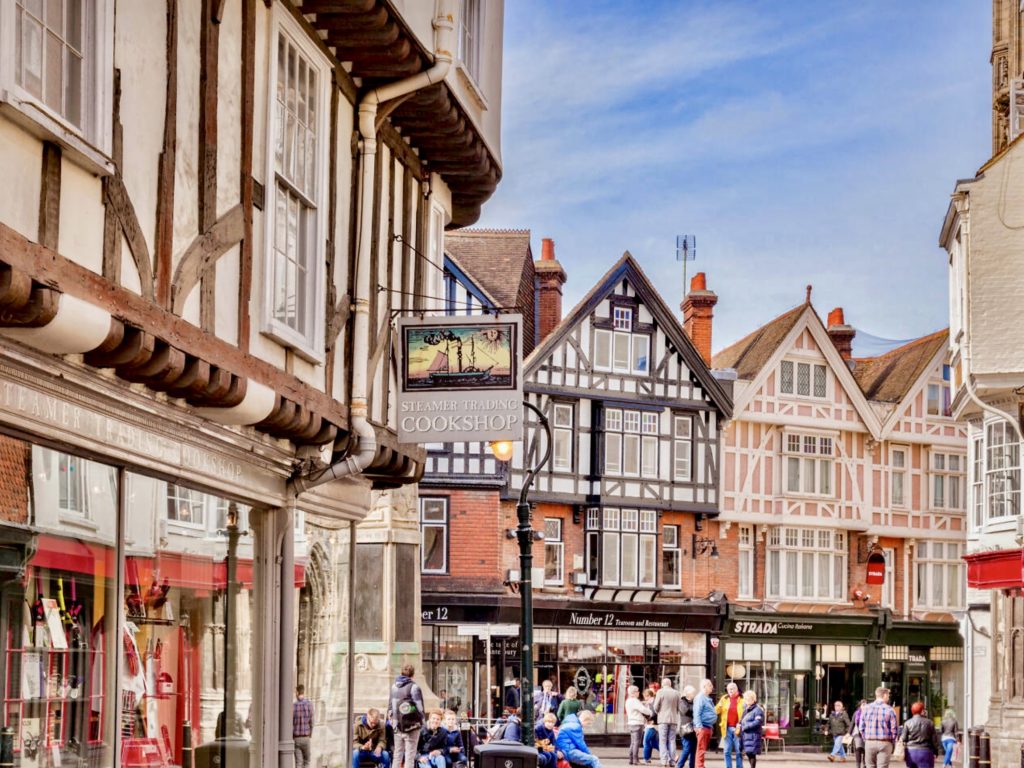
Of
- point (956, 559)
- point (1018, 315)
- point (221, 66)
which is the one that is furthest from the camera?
point (956, 559)

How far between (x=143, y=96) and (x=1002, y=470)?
2459 centimetres

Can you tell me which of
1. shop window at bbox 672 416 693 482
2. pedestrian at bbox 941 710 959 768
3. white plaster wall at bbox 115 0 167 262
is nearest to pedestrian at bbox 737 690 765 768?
pedestrian at bbox 941 710 959 768

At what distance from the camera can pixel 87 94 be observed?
783 cm

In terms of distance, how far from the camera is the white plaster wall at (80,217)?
752 centimetres

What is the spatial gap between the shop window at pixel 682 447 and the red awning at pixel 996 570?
1262cm

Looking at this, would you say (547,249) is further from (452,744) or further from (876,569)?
(452,744)

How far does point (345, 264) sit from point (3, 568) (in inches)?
222

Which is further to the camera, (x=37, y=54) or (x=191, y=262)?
(x=191, y=262)

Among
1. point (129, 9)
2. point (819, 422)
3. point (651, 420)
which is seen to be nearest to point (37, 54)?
point (129, 9)

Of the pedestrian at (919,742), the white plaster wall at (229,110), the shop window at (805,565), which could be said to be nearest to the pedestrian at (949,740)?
the pedestrian at (919,742)

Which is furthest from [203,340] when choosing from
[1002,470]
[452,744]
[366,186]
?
Answer: [1002,470]

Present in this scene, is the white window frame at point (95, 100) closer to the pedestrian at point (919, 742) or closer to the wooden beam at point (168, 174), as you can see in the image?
the wooden beam at point (168, 174)

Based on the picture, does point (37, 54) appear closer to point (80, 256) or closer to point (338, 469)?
point (80, 256)

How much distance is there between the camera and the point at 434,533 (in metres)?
40.3
